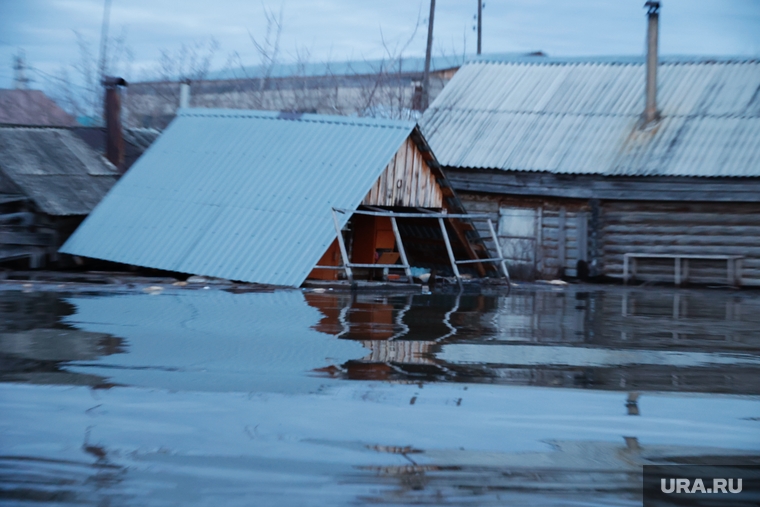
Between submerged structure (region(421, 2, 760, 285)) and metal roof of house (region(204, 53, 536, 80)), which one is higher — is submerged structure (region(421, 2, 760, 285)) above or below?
below

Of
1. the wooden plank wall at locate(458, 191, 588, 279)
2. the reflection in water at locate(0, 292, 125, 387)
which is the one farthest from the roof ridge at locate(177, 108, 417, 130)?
the reflection in water at locate(0, 292, 125, 387)

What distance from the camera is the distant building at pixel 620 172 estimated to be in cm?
2000

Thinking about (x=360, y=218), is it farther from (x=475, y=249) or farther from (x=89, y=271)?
(x=89, y=271)

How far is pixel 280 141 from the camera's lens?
17266mm

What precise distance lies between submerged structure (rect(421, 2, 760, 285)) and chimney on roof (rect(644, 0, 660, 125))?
3 centimetres

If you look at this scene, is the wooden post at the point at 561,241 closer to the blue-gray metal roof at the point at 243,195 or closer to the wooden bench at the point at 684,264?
the wooden bench at the point at 684,264

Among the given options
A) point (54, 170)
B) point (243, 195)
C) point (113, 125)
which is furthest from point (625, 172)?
point (54, 170)

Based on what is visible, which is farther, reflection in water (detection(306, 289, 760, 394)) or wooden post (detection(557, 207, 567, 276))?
wooden post (detection(557, 207, 567, 276))

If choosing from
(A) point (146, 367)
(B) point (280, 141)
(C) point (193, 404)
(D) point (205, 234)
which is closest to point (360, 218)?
(B) point (280, 141)

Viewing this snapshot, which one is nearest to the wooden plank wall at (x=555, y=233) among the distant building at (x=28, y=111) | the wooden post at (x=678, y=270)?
the wooden post at (x=678, y=270)

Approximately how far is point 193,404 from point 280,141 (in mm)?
11670

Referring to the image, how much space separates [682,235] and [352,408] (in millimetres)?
16125

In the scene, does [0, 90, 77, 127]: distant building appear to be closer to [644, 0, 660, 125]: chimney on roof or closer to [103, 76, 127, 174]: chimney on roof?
[103, 76, 127, 174]: chimney on roof

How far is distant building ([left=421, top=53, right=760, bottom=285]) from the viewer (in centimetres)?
2000
